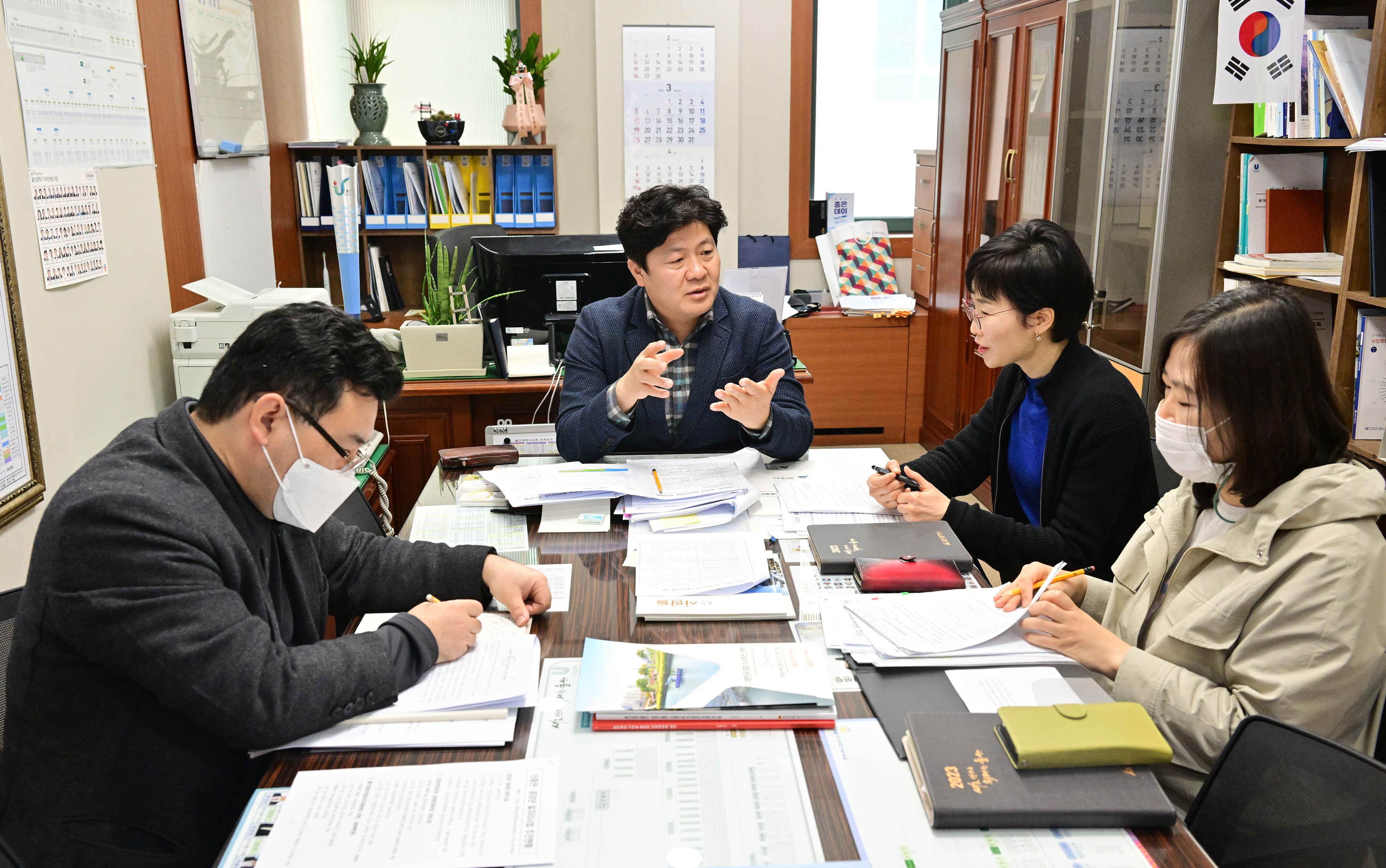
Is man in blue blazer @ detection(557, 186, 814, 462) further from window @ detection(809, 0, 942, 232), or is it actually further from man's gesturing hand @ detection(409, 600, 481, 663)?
window @ detection(809, 0, 942, 232)

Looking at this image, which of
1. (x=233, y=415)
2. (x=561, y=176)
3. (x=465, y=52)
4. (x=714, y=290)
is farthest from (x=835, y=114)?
(x=233, y=415)

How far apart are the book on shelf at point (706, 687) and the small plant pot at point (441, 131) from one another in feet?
12.2

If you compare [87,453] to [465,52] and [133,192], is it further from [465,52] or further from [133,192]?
[465,52]

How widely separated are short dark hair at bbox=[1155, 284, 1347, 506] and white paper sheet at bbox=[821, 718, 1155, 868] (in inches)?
22.9

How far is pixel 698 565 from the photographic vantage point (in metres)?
1.68

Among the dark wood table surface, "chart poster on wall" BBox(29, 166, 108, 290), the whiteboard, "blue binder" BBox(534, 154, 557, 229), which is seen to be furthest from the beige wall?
"blue binder" BBox(534, 154, 557, 229)

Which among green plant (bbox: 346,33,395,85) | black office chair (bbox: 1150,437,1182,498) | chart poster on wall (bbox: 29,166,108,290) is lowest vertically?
black office chair (bbox: 1150,437,1182,498)

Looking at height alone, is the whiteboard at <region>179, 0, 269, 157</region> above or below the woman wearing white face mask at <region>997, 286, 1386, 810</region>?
above

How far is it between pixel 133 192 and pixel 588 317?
1.40 metres

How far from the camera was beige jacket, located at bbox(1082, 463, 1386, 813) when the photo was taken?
4.03ft

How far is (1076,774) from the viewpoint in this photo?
3.58ft

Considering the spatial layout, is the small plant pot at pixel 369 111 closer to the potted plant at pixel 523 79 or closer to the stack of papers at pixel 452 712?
the potted plant at pixel 523 79

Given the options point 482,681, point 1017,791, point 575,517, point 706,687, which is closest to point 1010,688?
point 1017,791

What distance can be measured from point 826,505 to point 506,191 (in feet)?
10.5
